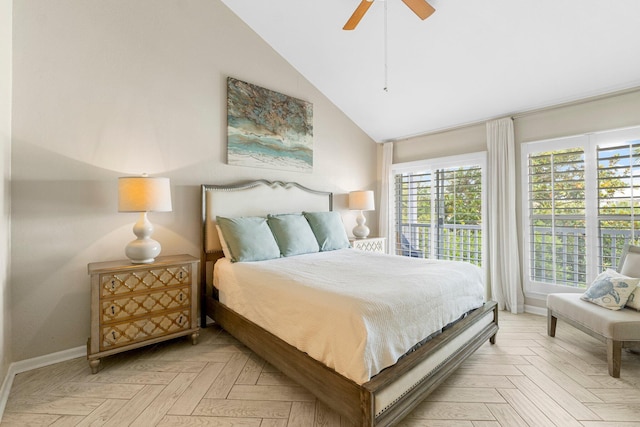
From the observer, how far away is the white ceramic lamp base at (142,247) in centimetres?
236

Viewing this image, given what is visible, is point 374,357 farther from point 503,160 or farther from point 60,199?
point 503,160

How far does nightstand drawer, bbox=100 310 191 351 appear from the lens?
218 cm

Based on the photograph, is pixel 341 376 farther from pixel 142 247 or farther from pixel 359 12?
pixel 359 12

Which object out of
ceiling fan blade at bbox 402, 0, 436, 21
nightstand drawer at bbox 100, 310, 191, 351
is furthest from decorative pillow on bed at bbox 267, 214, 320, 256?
ceiling fan blade at bbox 402, 0, 436, 21

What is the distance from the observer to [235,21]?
10.9 feet

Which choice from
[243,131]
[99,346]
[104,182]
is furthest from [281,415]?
[243,131]

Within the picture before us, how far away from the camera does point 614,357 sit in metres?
2.09

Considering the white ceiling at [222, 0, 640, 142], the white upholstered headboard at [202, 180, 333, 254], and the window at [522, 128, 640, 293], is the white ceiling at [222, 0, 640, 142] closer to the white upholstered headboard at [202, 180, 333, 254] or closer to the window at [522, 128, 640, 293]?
the window at [522, 128, 640, 293]

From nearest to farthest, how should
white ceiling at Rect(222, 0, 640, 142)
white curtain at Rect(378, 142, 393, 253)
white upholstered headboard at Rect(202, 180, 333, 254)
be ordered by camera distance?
white ceiling at Rect(222, 0, 640, 142) < white upholstered headboard at Rect(202, 180, 333, 254) < white curtain at Rect(378, 142, 393, 253)

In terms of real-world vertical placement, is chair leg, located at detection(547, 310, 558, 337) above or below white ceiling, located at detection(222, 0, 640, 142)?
below

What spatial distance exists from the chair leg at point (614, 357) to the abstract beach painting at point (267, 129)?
11.1ft

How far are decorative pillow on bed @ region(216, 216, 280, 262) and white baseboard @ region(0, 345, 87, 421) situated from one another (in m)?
1.45

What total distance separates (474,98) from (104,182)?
4073 millimetres

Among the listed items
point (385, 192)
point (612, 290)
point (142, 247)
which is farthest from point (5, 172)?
point (612, 290)
